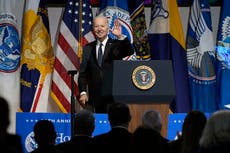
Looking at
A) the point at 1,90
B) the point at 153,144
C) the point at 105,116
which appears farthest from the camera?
the point at 1,90

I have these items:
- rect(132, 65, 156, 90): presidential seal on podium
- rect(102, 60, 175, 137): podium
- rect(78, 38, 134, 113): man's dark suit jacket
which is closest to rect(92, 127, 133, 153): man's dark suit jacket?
rect(102, 60, 175, 137): podium

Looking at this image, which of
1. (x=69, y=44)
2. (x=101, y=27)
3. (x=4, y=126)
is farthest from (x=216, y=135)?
(x=69, y=44)

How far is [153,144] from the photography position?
13.3 ft

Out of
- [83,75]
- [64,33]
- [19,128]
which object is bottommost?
[19,128]

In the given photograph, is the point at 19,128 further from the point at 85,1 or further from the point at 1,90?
the point at 85,1

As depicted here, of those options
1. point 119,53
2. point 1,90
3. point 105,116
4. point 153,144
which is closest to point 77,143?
point 153,144

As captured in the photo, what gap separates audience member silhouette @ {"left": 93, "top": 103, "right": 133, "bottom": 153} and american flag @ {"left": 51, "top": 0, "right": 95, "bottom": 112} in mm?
4088

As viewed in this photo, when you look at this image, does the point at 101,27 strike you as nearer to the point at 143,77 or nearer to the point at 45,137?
the point at 143,77

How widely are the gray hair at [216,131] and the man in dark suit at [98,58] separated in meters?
2.70

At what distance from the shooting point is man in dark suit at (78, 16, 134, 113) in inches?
257

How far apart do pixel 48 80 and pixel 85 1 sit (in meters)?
1.15

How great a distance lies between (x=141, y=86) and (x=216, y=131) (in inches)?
86.2

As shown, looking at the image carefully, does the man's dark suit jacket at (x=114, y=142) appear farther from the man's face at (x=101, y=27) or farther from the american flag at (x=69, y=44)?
the american flag at (x=69, y=44)

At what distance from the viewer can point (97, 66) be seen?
22.0 ft
